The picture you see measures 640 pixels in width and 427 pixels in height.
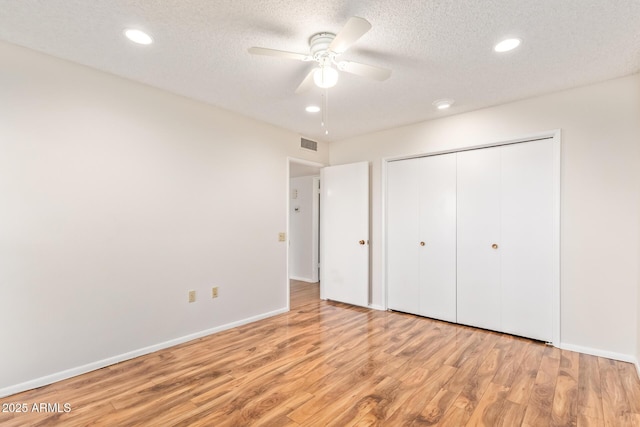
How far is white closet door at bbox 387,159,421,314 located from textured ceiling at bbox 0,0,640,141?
1.15 metres

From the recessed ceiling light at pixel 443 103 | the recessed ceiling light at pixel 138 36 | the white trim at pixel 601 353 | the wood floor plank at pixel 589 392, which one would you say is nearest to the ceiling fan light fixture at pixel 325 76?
the recessed ceiling light at pixel 138 36

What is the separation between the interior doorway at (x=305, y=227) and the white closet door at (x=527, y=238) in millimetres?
3423

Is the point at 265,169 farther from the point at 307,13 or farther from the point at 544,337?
the point at 544,337

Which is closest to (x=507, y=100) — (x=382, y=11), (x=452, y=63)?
(x=452, y=63)

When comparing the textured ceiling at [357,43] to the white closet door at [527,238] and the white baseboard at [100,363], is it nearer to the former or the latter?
the white closet door at [527,238]

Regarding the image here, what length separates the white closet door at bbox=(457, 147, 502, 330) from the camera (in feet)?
11.2

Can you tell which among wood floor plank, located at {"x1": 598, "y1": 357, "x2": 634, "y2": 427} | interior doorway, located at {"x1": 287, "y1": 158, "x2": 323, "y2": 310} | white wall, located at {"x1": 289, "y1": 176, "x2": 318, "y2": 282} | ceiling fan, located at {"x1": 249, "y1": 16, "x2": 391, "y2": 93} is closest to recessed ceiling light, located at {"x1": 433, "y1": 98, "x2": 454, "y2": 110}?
ceiling fan, located at {"x1": 249, "y1": 16, "x2": 391, "y2": 93}

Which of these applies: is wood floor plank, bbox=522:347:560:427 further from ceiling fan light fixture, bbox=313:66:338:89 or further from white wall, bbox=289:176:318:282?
white wall, bbox=289:176:318:282

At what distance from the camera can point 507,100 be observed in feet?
10.6

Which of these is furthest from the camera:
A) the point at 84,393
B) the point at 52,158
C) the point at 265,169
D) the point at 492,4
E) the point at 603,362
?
the point at 265,169

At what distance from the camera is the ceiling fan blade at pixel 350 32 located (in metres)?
1.61

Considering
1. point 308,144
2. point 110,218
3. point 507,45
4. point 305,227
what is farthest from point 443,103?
point 305,227

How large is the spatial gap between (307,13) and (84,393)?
117 inches

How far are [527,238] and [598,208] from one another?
24.5 inches
